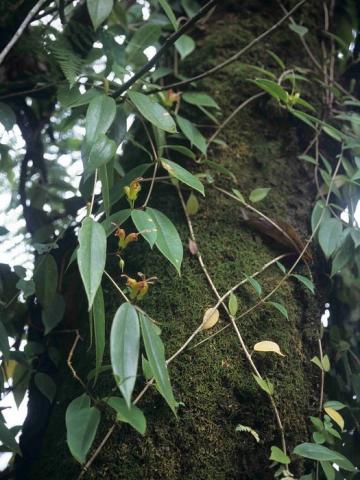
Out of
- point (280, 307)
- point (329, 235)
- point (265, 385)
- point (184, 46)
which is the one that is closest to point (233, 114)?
point (184, 46)

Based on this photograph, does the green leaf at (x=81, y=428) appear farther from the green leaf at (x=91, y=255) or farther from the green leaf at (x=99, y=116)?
the green leaf at (x=99, y=116)

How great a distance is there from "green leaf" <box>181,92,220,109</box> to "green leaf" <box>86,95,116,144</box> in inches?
12.4

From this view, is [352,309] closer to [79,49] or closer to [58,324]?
[58,324]

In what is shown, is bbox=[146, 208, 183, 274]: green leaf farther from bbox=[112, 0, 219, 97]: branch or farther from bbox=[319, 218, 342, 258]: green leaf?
bbox=[319, 218, 342, 258]: green leaf

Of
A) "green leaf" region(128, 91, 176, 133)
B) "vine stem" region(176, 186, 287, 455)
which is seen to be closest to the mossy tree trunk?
"vine stem" region(176, 186, 287, 455)

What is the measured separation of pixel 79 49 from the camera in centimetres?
128

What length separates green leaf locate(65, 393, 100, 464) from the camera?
595 mm

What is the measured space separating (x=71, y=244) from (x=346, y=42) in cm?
84

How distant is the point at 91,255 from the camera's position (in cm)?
63

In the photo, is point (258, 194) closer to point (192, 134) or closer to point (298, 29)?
point (192, 134)

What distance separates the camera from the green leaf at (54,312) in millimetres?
979

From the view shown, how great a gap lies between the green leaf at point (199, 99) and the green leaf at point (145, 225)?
0.40 m

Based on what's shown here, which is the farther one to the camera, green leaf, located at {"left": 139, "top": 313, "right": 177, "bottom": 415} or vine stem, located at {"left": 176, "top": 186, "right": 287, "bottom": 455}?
vine stem, located at {"left": 176, "top": 186, "right": 287, "bottom": 455}

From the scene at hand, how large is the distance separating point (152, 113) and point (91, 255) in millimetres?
291
